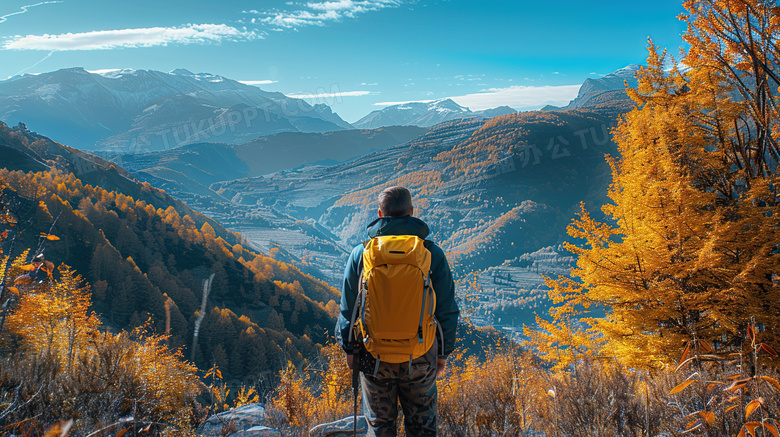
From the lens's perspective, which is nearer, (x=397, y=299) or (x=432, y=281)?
(x=397, y=299)

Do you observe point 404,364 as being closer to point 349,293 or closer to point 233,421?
point 349,293

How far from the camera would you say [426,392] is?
2.68 meters

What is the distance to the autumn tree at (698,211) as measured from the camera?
7.82 m

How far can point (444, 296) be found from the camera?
275cm

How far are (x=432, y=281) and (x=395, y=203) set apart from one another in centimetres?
59

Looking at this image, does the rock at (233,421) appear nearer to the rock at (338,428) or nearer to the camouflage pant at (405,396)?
the rock at (338,428)

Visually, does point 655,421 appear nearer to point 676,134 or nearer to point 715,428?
point 715,428

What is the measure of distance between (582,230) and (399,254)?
28.7ft

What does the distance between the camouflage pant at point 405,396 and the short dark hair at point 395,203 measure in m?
0.94

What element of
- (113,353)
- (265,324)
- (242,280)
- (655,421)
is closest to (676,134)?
(655,421)

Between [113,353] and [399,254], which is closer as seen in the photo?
[399,254]

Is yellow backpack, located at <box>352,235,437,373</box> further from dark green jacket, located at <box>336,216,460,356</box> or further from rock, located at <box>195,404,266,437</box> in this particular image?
rock, located at <box>195,404,266,437</box>

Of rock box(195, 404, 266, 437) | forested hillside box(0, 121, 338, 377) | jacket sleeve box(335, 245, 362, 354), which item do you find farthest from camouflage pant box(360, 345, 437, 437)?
forested hillside box(0, 121, 338, 377)

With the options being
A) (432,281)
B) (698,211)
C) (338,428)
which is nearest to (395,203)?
(432,281)
